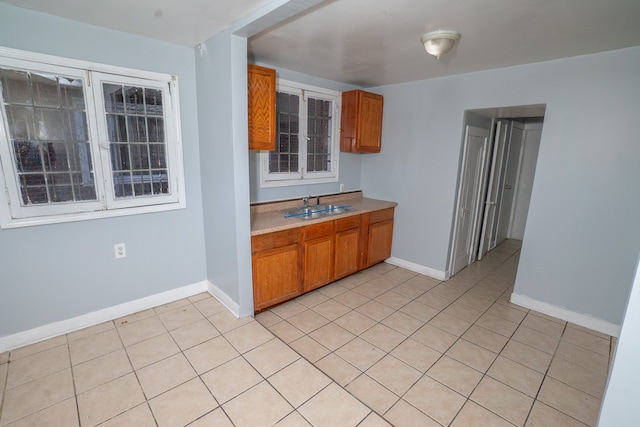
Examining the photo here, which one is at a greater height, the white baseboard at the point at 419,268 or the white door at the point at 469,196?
the white door at the point at 469,196

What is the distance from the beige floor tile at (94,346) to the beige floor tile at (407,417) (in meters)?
2.04

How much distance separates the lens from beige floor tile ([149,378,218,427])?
5.45 ft

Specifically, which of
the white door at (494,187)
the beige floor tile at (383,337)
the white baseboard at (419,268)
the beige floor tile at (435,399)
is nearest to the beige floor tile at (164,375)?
the beige floor tile at (383,337)

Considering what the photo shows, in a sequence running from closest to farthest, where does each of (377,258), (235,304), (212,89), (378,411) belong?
(378,411) < (212,89) < (235,304) < (377,258)

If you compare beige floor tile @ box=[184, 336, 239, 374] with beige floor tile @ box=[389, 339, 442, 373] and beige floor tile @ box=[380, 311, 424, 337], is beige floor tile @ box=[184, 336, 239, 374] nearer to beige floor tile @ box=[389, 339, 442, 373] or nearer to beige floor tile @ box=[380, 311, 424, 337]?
beige floor tile @ box=[389, 339, 442, 373]

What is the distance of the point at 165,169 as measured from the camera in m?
2.70

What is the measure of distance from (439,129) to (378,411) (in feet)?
9.76

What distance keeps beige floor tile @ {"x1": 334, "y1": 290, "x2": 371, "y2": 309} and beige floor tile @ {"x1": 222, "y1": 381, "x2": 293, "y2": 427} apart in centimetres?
133

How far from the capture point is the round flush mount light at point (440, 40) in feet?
6.88

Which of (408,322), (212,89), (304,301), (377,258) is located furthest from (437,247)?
(212,89)

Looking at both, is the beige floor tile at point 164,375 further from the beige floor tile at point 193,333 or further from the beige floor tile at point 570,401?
the beige floor tile at point 570,401

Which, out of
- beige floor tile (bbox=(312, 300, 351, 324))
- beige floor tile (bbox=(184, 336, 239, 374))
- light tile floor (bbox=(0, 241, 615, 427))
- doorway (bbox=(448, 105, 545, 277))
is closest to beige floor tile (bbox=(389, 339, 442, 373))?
light tile floor (bbox=(0, 241, 615, 427))

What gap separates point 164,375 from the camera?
198 centimetres

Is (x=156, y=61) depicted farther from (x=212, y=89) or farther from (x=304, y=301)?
(x=304, y=301)
